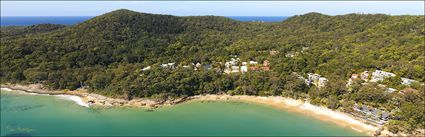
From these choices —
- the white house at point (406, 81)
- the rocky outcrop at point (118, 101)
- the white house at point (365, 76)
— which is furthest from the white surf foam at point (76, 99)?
the white house at point (406, 81)

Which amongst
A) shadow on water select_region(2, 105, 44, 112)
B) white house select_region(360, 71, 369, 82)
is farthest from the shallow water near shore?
white house select_region(360, 71, 369, 82)

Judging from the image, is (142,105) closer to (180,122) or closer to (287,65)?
(180,122)

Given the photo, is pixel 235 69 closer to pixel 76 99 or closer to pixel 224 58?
pixel 224 58

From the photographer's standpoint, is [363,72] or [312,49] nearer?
[363,72]

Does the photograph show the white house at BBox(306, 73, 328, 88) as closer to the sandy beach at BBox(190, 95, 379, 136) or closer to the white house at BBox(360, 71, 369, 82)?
the sandy beach at BBox(190, 95, 379, 136)

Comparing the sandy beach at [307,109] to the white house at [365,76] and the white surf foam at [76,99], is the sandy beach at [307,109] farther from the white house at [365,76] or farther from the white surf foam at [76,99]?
the white surf foam at [76,99]

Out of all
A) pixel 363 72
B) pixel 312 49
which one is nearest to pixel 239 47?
pixel 312 49
